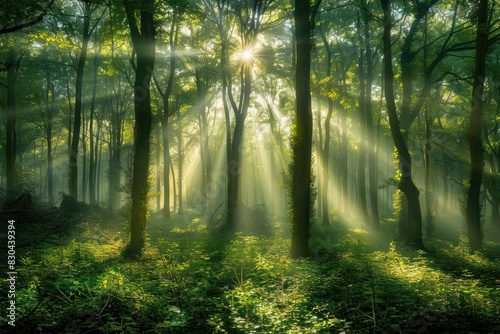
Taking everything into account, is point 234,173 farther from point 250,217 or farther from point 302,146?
point 302,146

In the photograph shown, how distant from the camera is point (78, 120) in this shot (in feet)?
63.5

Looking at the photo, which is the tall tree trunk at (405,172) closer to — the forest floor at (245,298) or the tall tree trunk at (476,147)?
the tall tree trunk at (476,147)

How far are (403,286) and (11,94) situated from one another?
23.9 meters

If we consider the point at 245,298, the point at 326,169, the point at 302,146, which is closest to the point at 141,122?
the point at 302,146

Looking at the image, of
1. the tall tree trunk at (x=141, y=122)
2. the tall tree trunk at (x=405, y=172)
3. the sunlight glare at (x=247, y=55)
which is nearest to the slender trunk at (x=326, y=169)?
the sunlight glare at (x=247, y=55)

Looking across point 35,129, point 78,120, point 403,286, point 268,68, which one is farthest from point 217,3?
point 35,129

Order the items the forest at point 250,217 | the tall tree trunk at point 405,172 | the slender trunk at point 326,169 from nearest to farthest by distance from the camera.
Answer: the forest at point 250,217
the tall tree trunk at point 405,172
the slender trunk at point 326,169

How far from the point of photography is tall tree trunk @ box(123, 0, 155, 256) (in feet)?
36.2

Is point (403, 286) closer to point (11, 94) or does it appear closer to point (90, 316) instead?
point (90, 316)

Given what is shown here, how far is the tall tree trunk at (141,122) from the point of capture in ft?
36.2

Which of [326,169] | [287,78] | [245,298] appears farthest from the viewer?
[326,169]

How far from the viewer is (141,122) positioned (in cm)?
1116

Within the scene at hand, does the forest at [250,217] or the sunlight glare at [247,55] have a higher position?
the sunlight glare at [247,55]

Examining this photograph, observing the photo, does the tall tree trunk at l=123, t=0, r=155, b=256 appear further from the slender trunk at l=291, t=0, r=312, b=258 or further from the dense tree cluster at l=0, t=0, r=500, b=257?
the slender trunk at l=291, t=0, r=312, b=258
